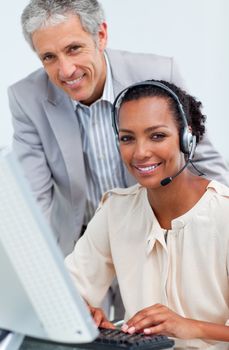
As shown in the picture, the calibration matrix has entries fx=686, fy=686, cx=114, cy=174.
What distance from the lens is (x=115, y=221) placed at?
165 cm

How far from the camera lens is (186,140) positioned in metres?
1.50

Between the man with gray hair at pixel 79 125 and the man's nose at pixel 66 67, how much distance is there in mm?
14

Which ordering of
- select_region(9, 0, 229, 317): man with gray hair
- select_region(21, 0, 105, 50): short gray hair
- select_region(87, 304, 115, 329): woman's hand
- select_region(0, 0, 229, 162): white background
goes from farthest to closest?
select_region(0, 0, 229, 162): white background
select_region(9, 0, 229, 317): man with gray hair
select_region(21, 0, 105, 50): short gray hair
select_region(87, 304, 115, 329): woman's hand

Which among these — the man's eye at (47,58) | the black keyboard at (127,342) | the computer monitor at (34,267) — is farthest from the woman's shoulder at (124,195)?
the computer monitor at (34,267)

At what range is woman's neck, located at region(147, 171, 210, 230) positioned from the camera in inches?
59.7

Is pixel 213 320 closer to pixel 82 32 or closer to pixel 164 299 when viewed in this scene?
pixel 164 299

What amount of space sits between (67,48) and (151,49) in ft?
5.57

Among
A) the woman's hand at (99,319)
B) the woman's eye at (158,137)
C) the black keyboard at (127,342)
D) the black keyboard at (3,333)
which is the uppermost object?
the woman's eye at (158,137)

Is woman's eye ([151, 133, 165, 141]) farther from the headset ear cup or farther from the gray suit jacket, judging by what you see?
the gray suit jacket

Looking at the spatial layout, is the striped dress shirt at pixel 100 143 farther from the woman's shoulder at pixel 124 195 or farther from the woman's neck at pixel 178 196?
the woman's neck at pixel 178 196

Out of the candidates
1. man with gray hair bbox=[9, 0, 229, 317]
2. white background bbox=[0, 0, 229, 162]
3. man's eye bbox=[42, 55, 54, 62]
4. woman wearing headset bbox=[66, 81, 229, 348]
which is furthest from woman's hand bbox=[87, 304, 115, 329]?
white background bbox=[0, 0, 229, 162]

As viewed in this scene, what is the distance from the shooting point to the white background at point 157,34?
11.3 ft

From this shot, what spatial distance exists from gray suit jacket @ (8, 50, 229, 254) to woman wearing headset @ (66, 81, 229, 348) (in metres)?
0.44

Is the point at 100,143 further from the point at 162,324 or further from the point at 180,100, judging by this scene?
the point at 162,324
